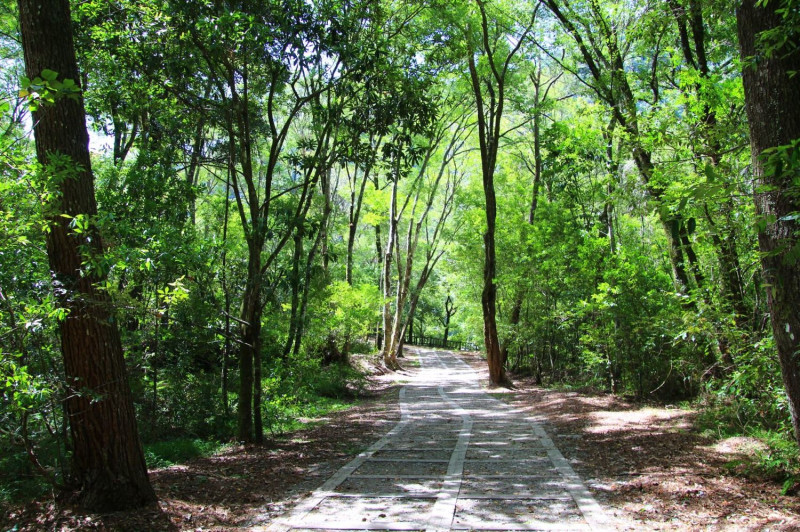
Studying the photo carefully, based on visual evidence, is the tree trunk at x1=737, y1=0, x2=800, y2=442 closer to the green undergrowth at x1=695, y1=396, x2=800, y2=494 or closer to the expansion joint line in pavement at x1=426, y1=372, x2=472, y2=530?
the green undergrowth at x1=695, y1=396, x2=800, y2=494

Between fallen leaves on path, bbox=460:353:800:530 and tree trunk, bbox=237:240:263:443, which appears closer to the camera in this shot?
fallen leaves on path, bbox=460:353:800:530

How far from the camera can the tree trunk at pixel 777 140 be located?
11.6 feet

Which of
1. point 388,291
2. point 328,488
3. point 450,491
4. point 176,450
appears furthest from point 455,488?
point 388,291

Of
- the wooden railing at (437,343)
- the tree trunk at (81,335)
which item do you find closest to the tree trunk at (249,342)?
the tree trunk at (81,335)

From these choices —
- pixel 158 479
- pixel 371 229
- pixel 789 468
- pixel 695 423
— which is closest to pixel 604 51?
pixel 695 423

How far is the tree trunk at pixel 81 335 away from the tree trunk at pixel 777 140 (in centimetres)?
520

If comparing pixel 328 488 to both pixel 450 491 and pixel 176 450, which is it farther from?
pixel 176 450

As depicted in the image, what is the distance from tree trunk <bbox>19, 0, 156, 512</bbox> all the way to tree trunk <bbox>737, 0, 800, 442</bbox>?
17.1ft

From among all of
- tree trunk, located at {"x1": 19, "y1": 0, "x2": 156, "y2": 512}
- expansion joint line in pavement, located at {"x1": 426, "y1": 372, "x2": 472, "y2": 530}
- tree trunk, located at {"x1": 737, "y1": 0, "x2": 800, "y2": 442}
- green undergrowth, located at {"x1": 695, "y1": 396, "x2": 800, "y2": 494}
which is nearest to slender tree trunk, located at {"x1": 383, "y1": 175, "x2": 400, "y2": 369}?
expansion joint line in pavement, located at {"x1": 426, "y1": 372, "x2": 472, "y2": 530}

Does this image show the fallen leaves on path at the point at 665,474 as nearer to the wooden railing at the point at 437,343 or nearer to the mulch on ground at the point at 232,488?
the mulch on ground at the point at 232,488

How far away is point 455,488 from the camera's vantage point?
203 inches

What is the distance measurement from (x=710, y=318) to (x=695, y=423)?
2070 millimetres

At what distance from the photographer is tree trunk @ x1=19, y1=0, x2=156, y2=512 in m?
4.30

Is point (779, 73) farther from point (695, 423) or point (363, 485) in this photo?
point (695, 423)
